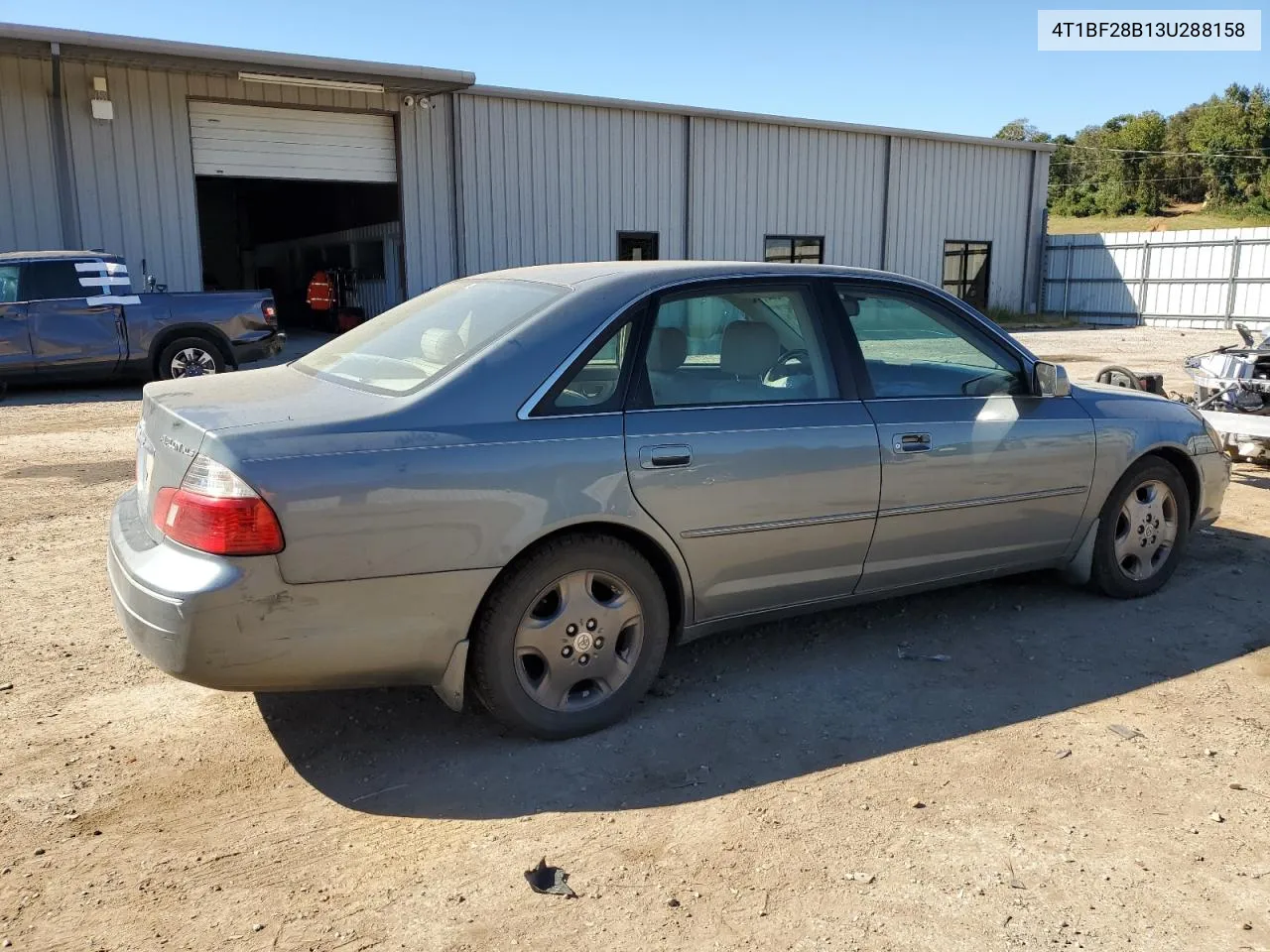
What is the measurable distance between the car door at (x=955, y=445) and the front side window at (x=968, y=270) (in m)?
24.1

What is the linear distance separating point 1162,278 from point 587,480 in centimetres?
2955

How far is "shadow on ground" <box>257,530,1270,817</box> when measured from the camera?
334 centimetres

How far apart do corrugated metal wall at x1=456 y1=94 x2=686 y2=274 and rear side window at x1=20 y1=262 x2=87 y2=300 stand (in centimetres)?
857

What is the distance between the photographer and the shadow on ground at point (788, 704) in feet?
11.0

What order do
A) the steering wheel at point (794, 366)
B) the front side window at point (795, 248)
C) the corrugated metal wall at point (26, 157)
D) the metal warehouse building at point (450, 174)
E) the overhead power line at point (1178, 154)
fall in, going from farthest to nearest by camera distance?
the overhead power line at point (1178, 154), the front side window at point (795, 248), the metal warehouse building at point (450, 174), the corrugated metal wall at point (26, 157), the steering wheel at point (794, 366)

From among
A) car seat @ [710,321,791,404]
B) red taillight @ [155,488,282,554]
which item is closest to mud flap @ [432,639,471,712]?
red taillight @ [155,488,282,554]

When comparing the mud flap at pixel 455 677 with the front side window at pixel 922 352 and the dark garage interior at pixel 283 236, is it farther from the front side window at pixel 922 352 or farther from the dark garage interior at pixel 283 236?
the dark garage interior at pixel 283 236

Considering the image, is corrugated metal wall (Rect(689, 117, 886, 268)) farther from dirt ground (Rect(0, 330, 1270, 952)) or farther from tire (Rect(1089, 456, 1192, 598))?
dirt ground (Rect(0, 330, 1270, 952))

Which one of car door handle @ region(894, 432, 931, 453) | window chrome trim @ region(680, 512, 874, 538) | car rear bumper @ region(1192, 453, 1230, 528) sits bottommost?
car rear bumper @ region(1192, 453, 1230, 528)

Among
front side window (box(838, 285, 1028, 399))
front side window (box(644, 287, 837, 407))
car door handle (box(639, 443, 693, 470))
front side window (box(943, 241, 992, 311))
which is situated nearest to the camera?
car door handle (box(639, 443, 693, 470))

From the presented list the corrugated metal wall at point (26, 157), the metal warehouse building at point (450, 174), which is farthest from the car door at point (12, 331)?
the corrugated metal wall at point (26, 157)

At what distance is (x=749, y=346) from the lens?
A: 13.5 ft

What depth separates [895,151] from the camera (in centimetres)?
2547

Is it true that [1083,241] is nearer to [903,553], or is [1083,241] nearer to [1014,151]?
[1014,151]
